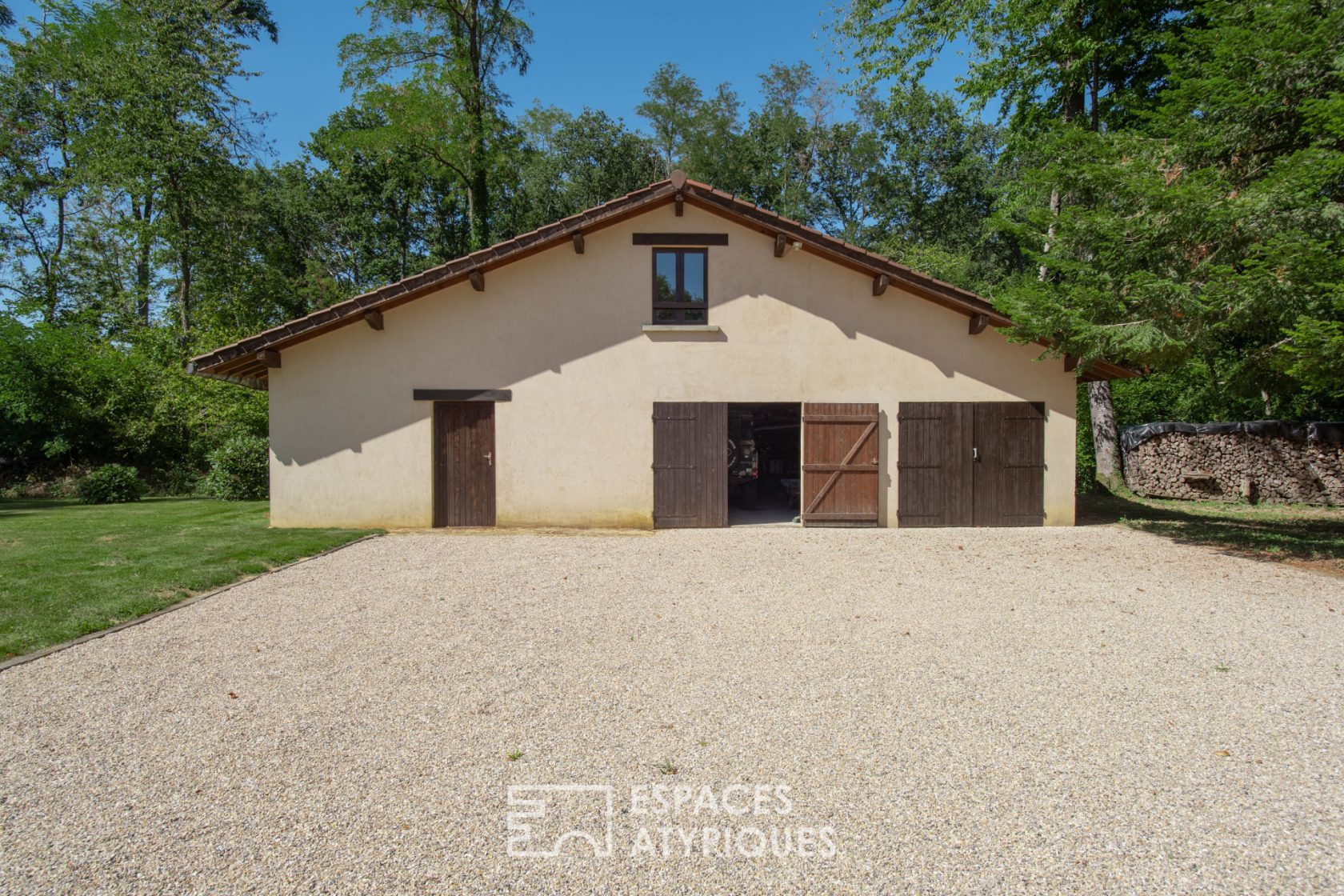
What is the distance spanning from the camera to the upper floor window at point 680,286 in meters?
11.1

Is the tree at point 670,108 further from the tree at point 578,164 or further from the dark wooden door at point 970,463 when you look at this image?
the dark wooden door at point 970,463

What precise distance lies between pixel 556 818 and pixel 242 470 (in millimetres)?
15521

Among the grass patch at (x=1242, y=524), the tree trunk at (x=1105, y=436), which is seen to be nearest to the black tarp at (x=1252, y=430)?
the tree trunk at (x=1105, y=436)

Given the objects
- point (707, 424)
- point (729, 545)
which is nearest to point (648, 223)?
point (707, 424)

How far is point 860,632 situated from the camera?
533 centimetres

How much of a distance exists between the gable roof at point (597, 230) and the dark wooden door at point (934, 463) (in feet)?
5.91

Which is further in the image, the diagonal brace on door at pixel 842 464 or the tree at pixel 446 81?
the tree at pixel 446 81

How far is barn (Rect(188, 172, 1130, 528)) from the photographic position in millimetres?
10773

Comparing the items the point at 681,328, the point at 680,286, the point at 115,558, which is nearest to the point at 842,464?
the point at 681,328

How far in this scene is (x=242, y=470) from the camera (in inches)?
587

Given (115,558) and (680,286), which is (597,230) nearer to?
(680,286)

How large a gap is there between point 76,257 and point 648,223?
94.4ft

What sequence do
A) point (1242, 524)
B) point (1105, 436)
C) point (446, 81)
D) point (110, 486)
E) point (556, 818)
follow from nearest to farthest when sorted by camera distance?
point (556, 818) → point (1242, 524) → point (110, 486) → point (1105, 436) → point (446, 81)

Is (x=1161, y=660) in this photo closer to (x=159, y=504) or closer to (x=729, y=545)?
(x=729, y=545)
